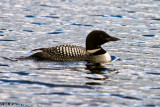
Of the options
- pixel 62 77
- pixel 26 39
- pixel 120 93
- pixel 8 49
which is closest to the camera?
pixel 120 93

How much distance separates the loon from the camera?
10789 millimetres

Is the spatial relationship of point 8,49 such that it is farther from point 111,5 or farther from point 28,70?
point 111,5

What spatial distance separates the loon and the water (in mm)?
280

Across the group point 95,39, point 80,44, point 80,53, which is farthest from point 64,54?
point 80,44

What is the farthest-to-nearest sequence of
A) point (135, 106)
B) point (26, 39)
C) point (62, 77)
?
1. point (26, 39)
2. point (62, 77)
3. point (135, 106)

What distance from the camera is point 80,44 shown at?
13250mm

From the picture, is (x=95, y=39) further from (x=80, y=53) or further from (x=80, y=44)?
(x=80, y=44)

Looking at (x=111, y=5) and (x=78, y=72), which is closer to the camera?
(x=78, y=72)

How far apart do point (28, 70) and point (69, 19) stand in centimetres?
724

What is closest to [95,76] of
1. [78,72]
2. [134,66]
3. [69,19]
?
[78,72]

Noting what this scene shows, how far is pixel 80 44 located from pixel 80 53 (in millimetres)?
2340

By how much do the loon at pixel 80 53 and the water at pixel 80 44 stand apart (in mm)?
280

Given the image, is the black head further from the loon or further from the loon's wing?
the loon's wing

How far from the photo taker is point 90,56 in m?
11.0
